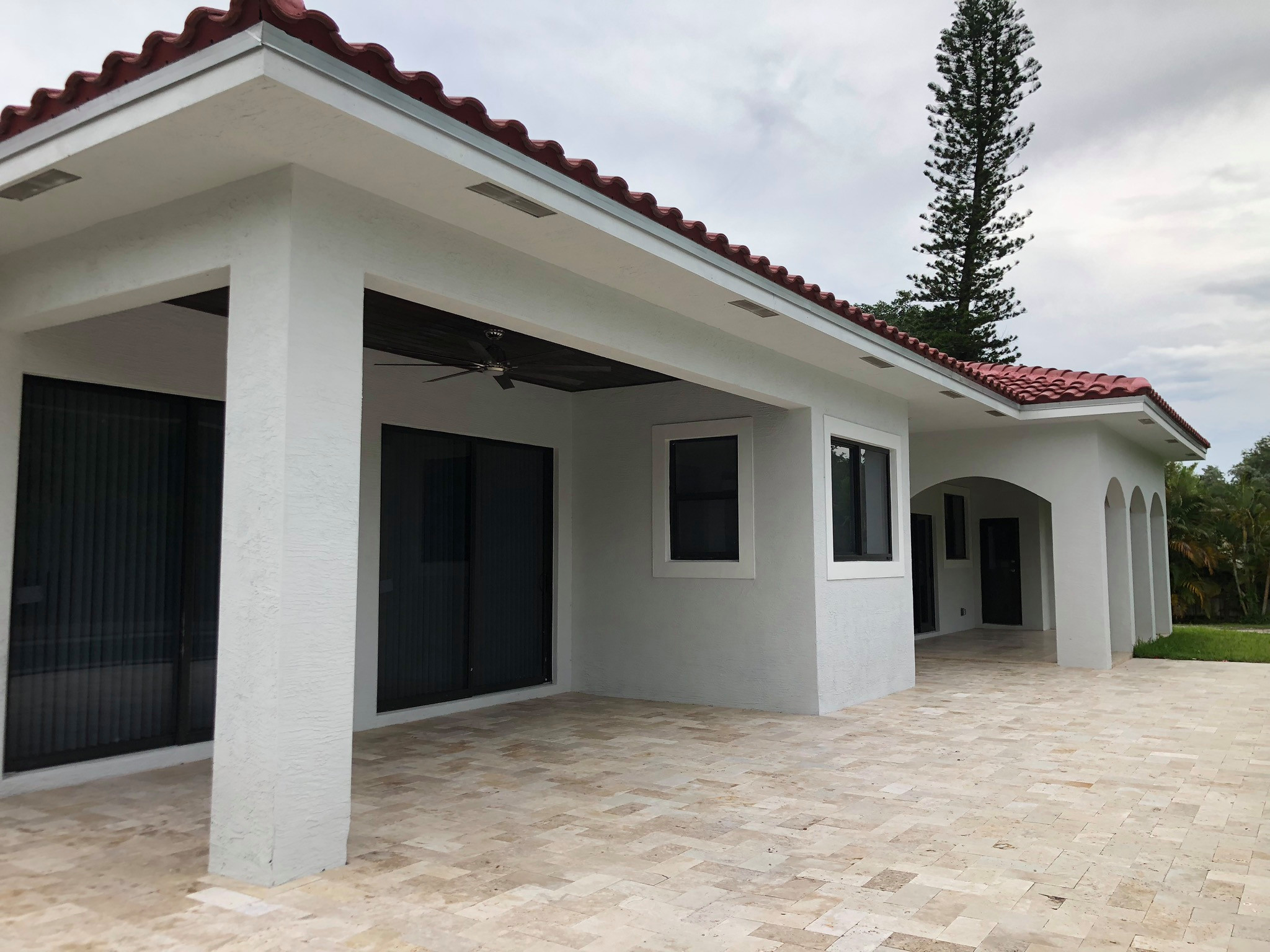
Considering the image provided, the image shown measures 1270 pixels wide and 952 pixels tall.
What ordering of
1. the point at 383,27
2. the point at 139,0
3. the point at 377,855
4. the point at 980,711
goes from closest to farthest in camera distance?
the point at 377,855 < the point at 980,711 < the point at 139,0 < the point at 383,27

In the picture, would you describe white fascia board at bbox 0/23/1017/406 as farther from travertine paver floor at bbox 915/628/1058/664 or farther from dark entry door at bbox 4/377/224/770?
travertine paver floor at bbox 915/628/1058/664

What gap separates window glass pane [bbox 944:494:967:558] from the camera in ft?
51.6

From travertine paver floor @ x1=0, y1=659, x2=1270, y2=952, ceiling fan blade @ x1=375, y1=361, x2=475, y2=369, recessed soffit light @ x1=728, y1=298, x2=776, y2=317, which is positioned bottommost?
travertine paver floor @ x1=0, y1=659, x2=1270, y2=952

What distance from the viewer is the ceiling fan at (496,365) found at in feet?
21.0

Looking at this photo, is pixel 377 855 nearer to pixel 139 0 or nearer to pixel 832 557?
pixel 832 557

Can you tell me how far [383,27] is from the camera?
18.2 m

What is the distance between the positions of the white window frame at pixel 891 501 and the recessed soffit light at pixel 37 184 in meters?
5.82

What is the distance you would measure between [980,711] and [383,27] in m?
16.6

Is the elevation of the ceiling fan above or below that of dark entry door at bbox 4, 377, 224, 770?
→ above

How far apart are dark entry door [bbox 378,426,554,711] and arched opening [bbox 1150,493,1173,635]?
403 inches

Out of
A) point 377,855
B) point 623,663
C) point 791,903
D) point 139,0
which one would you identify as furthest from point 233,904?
point 139,0

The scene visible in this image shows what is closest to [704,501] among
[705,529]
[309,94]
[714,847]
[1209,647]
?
[705,529]

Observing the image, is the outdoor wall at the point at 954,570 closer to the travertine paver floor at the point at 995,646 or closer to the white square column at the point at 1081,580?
the travertine paver floor at the point at 995,646

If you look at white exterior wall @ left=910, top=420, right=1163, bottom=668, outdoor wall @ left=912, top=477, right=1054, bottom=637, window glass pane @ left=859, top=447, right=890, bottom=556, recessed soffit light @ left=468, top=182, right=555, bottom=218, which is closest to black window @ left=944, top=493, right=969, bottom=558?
outdoor wall @ left=912, top=477, right=1054, bottom=637
